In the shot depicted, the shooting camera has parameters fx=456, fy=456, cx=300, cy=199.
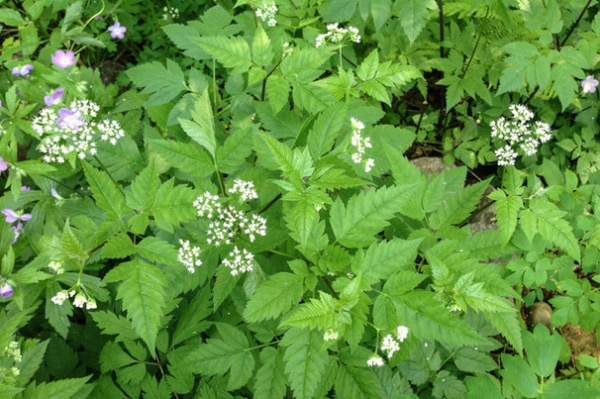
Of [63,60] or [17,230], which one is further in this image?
[63,60]

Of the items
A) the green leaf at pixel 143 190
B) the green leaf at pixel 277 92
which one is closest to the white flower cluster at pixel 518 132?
the green leaf at pixel 277 92

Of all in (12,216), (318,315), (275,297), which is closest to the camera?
(318,315)

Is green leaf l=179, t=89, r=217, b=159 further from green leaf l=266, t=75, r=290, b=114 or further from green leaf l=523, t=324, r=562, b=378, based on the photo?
green leaf l=523, t=324, r=562, b=378

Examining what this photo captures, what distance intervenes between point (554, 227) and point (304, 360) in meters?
1.34

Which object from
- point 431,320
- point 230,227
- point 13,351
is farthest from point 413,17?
point 13,351

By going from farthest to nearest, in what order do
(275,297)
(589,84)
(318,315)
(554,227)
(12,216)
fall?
(589,84)
(12,216)
(554,227)
(275,297)
(318,315)

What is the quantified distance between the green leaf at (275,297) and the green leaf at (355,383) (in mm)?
552

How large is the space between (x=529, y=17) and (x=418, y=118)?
3.64 ft

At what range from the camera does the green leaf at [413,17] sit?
273 centimetres

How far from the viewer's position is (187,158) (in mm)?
2018

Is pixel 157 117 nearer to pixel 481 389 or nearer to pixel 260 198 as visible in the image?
pixel 260 198

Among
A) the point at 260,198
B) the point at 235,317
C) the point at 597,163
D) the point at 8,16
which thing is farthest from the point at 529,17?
the point at 8,16

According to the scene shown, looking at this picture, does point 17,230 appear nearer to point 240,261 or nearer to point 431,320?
point 240,261

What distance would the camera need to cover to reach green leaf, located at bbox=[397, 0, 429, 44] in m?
2.73
